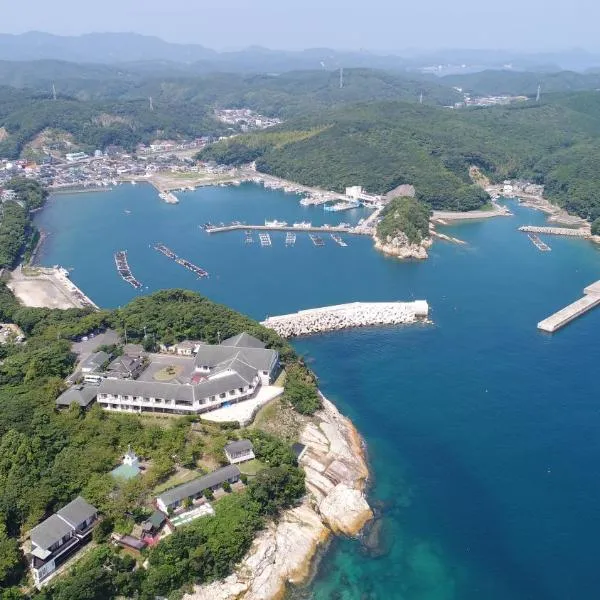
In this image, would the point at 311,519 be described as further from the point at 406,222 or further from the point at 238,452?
the point at 406,222

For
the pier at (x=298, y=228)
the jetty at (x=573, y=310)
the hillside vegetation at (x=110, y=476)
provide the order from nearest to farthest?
the hillside vegetation at (x=110, y=476), the jetty at (x=573, y=310), the pier at (x=298, y=228)

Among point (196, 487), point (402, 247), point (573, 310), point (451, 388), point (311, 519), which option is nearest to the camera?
point (196, 487)

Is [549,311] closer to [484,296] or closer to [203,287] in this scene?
[484,296]

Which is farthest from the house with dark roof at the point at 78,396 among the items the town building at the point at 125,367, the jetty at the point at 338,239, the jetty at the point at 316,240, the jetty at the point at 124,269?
the jetty at the point at 338,239

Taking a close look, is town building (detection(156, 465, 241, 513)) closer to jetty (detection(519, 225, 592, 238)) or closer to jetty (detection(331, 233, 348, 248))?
jetty (detection(331, 233, 348, 248))

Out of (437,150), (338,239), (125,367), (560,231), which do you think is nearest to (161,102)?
(437,150)

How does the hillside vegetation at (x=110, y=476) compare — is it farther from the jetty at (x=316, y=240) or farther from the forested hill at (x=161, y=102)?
the forested hill at (x=161, y=102)
